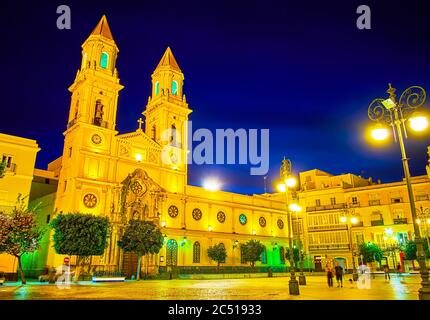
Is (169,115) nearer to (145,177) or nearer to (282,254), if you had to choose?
(145,177)

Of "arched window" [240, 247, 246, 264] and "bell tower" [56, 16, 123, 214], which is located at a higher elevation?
"bell tower" [56, 16, 123, 214]

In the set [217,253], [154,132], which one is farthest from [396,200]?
[154,132]

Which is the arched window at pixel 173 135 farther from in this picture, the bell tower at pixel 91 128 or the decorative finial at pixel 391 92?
the decorative finial at pixel 391 92

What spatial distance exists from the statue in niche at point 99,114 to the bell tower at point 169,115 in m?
8.55

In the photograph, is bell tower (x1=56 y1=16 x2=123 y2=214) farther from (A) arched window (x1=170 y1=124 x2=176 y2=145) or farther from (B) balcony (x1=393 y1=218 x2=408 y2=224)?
(B) balcony (x1=393 y1=218 x2=408 y2=224)

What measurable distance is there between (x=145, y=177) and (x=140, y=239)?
396 inches

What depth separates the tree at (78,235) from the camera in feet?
93.8

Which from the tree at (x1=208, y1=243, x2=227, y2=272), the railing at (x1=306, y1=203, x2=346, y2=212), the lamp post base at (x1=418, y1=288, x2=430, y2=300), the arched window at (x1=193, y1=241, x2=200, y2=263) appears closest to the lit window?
the arched window at (x1=193, y1=241, x2=200, y2=263)

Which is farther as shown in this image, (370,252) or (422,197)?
(422,197)

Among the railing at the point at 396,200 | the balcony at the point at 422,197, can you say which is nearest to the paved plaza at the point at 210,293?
the balcony at the point at 422,197

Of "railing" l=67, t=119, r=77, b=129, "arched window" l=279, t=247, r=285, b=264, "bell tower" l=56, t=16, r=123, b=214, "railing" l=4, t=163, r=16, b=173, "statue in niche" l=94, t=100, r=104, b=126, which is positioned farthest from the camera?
"arched window" l=279, t=247, r=285, b=264

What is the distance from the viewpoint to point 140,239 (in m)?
33.1

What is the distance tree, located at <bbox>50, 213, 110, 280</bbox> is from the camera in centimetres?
2859
